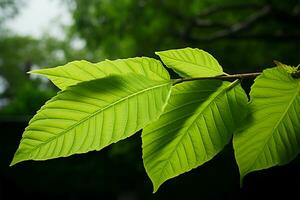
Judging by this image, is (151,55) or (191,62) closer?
(191,62)

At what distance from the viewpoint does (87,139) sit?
47 centimetres

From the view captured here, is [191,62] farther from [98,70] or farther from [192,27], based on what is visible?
[192,27]

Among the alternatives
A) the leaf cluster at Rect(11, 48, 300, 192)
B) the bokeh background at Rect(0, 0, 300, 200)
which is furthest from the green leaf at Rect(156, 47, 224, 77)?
the bokeh background at Rect(0, 0, 300, 200)

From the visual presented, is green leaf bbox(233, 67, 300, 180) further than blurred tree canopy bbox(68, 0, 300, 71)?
No

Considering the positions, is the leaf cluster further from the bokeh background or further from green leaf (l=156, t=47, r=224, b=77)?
the bokeh background

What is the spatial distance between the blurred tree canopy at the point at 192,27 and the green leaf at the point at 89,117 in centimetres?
1017

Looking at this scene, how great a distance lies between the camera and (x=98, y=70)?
1.60 ft

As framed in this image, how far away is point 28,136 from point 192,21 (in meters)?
10.6

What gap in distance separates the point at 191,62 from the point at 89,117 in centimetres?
15

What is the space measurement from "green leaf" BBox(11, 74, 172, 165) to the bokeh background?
8.70 metres

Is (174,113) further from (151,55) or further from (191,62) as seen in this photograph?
(151,55)

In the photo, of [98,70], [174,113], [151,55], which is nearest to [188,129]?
[174,113]

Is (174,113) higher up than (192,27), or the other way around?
(174,113)

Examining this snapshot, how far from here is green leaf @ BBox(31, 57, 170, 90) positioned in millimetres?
481
